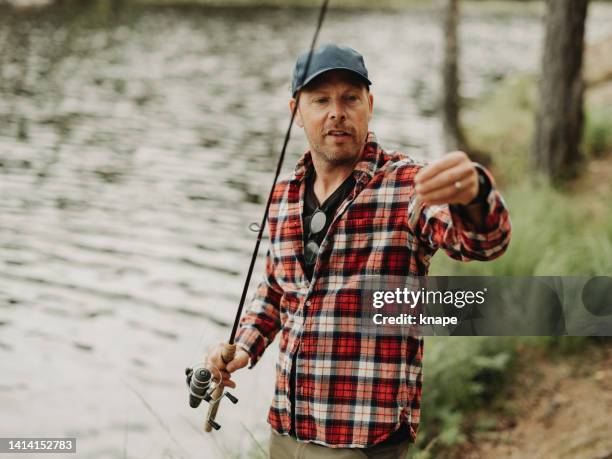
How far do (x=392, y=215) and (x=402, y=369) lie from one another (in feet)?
1.33

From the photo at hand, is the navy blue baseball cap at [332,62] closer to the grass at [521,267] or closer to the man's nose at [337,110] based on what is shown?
Answer: the man's nose at [337,110]

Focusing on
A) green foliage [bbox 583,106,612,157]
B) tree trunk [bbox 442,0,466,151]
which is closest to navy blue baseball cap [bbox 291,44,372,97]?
green foliage [bbox 583,106,612,157]

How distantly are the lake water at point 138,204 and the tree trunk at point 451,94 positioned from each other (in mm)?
269

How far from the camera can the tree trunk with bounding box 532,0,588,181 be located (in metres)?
6.73

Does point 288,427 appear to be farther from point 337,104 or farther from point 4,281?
point 4,281

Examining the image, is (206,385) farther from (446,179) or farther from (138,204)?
(138,204)

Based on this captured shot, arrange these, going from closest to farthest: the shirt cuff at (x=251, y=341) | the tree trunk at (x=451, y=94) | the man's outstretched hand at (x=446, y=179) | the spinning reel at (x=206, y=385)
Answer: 1. the man's outstretched hand at (x=446, y=179)
2. the spinning reel at (x=206, y=385)
3. the shirt cuff at (x=251, y=341)
4. the tree trunk at (x=451, y=94)

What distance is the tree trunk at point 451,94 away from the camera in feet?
31.8

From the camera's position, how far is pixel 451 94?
9.95m

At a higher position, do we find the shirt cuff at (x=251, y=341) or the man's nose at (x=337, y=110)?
the man's nose at (x=337, y=110)


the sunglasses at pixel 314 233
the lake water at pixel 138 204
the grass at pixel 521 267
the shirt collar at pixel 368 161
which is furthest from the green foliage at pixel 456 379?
the shirt collar at pixel 368 161

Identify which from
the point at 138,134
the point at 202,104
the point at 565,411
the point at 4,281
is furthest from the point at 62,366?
the point at 202,104

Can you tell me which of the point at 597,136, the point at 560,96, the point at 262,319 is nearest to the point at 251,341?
the point at 262,319

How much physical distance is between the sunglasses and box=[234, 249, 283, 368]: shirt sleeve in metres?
0.25
